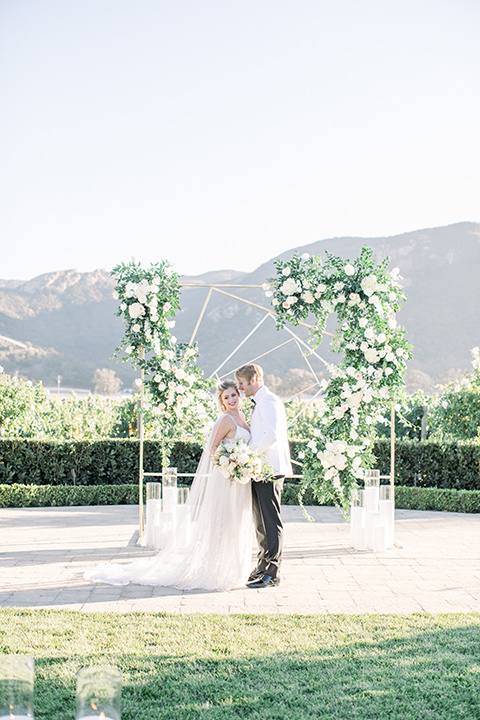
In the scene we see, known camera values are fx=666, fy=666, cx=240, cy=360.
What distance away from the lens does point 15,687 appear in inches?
93.9

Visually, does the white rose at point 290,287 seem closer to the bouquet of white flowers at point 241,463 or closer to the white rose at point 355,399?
the white rose at point 355,399

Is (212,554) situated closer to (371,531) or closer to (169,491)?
(169,491)

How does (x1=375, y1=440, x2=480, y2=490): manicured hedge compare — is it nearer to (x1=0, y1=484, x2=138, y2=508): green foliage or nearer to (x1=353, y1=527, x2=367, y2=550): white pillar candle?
(x1=353, y1=527, x2=367, y2=550): white pillar candle

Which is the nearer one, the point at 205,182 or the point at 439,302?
the point at 205,182

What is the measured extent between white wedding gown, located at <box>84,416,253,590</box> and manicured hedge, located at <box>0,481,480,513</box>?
150 inches

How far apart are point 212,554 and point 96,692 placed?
307cm

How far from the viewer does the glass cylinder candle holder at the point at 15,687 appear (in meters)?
2.38

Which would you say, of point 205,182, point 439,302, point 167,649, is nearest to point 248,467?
point 167,649

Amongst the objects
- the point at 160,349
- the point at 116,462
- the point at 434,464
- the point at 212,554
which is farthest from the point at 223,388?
the point at 434,464

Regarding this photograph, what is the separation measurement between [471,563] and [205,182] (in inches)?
1801

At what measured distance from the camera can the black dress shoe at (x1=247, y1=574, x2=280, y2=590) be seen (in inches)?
205

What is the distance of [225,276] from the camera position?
247 ft

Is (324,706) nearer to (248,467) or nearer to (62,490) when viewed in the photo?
(248,467)

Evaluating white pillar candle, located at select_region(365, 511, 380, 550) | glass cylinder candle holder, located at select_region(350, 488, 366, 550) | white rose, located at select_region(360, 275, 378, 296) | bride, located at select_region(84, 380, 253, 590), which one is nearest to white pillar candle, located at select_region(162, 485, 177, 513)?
bride, located at select_region(84, 380, 253, 590)
